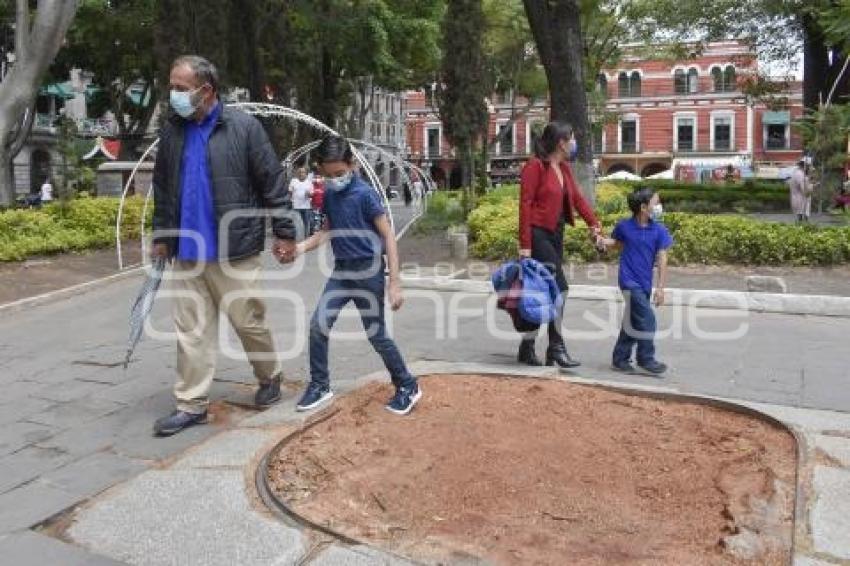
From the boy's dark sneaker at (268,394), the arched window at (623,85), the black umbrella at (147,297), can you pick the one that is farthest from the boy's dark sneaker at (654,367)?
the arched window at (623,85)

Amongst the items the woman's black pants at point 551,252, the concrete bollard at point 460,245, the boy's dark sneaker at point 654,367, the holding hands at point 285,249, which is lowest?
the boy's dark sneaker at point 654,367

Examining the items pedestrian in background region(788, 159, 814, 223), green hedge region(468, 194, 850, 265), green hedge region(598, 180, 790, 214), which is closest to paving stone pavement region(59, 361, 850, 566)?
green hedge region(468, 194, 850, 265)

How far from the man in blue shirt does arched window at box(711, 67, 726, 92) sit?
60.1 meters

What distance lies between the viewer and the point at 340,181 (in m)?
4.91

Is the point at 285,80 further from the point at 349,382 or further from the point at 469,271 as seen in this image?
the point at 349,382

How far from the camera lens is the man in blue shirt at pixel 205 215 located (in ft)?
15.4

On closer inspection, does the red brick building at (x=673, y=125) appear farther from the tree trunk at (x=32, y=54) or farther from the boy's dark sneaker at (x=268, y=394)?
the boy's dark sneaker at (x=268, y=394)

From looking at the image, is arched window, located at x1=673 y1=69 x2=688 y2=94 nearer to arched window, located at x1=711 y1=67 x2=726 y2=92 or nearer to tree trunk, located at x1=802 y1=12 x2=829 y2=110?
arched window, located at x1=711 y1=67 x2=726 y2=92

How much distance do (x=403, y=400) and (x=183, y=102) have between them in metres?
2.01

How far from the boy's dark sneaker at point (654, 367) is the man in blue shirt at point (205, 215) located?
111 inches

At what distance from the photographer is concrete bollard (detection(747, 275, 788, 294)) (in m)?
9.42

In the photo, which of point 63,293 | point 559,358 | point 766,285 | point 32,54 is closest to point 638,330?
point 559,358

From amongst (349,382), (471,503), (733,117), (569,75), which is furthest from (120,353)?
(733,117)

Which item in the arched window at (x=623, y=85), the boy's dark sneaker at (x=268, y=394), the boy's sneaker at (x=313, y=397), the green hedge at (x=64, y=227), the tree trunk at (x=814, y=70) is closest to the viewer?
the boy's sneaker at (x=313, y=397)
